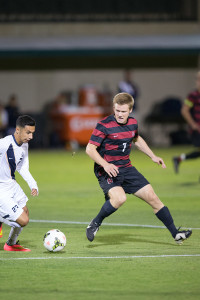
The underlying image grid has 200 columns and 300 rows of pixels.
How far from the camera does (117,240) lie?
907 centimetres

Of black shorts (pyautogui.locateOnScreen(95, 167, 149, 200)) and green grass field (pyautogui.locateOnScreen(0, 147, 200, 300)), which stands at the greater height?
black shorts (pyautogui.locateOnScreen(95, 167, 149, 200))

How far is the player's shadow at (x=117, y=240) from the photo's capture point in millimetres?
8773

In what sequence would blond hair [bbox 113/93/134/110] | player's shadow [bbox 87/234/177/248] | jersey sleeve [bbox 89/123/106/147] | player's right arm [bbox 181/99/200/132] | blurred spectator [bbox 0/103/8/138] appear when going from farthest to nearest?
blurred spectator [bbox 0/103/8/138]
player's right arm [bbox 181/99/200/132]
player's shadow [bbox 87/234/177/248]
jersey sleeve [bbox 89/123/106/147]
blond hair [bbox 113/93/134/110]

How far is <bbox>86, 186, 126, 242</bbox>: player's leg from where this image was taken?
8367 millimetres

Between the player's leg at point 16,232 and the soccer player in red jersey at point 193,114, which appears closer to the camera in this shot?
the player's leg at point 16,232

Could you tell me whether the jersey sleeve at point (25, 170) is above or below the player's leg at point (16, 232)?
above

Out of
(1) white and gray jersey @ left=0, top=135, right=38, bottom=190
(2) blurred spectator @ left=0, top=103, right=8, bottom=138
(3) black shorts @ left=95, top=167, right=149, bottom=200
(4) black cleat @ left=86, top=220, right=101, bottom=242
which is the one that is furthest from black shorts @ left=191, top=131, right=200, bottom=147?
(2) blurred spectator @ left=0, top=103, right=8, bottom=138

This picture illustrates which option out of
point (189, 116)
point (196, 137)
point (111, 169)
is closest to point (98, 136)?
point (111, 169)

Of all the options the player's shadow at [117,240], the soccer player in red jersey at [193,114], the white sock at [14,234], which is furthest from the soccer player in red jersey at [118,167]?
the soccer player in red jersey at [193,114]

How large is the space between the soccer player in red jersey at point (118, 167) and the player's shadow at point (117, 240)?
0.34m

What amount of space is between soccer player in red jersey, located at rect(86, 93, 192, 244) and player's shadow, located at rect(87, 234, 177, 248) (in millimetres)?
335

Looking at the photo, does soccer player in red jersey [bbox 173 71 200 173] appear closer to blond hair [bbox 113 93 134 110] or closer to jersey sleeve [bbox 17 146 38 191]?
blond hair [bbox 113 93 134 110]

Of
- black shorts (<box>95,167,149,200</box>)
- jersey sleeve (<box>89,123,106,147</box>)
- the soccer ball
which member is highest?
jersey sleeve (<box>89,123,106,147</box>)

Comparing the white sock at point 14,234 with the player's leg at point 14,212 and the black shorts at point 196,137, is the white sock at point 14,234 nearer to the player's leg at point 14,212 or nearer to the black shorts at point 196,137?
the player's leg at point 14,212
